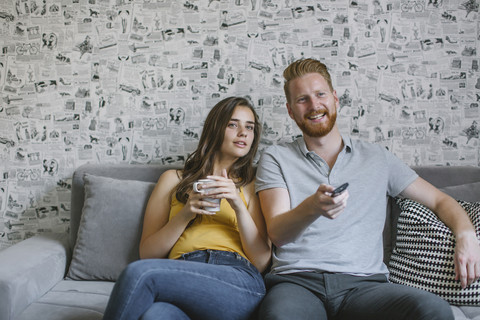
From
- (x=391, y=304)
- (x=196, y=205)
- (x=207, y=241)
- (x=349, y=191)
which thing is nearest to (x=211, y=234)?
(x=207, y=241)

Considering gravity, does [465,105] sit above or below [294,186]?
above

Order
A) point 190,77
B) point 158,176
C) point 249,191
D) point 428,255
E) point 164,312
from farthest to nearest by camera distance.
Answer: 1. point 190,77
2. point 158,176
3. point 249,191
4. point 428,255
5. point 164,312

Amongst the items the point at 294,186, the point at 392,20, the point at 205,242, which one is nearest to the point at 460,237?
the point at 294,186

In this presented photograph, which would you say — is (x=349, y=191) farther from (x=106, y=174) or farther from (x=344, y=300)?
(x=106, y=174)

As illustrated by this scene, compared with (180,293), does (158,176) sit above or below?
above

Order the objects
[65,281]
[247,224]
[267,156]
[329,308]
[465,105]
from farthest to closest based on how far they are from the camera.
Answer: [465,105] < [65,281] < [267,156] < [247,224] < [329,308]

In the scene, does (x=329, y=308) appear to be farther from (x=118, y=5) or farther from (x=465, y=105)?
(x=118, y=5)

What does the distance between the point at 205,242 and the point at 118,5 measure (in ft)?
4.48

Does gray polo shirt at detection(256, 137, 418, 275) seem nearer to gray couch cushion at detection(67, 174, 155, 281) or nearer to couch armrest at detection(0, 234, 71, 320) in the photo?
gray couch cushion at detection(67, 174, 155, 281)

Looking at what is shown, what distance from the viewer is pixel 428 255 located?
4.62 feet

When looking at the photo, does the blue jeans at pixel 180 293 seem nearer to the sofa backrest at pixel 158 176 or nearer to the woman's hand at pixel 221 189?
the woman's hand at pixel 221 189

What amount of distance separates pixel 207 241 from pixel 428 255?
0.81m

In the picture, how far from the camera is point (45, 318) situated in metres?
1.33

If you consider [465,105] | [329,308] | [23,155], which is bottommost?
[329,308]
